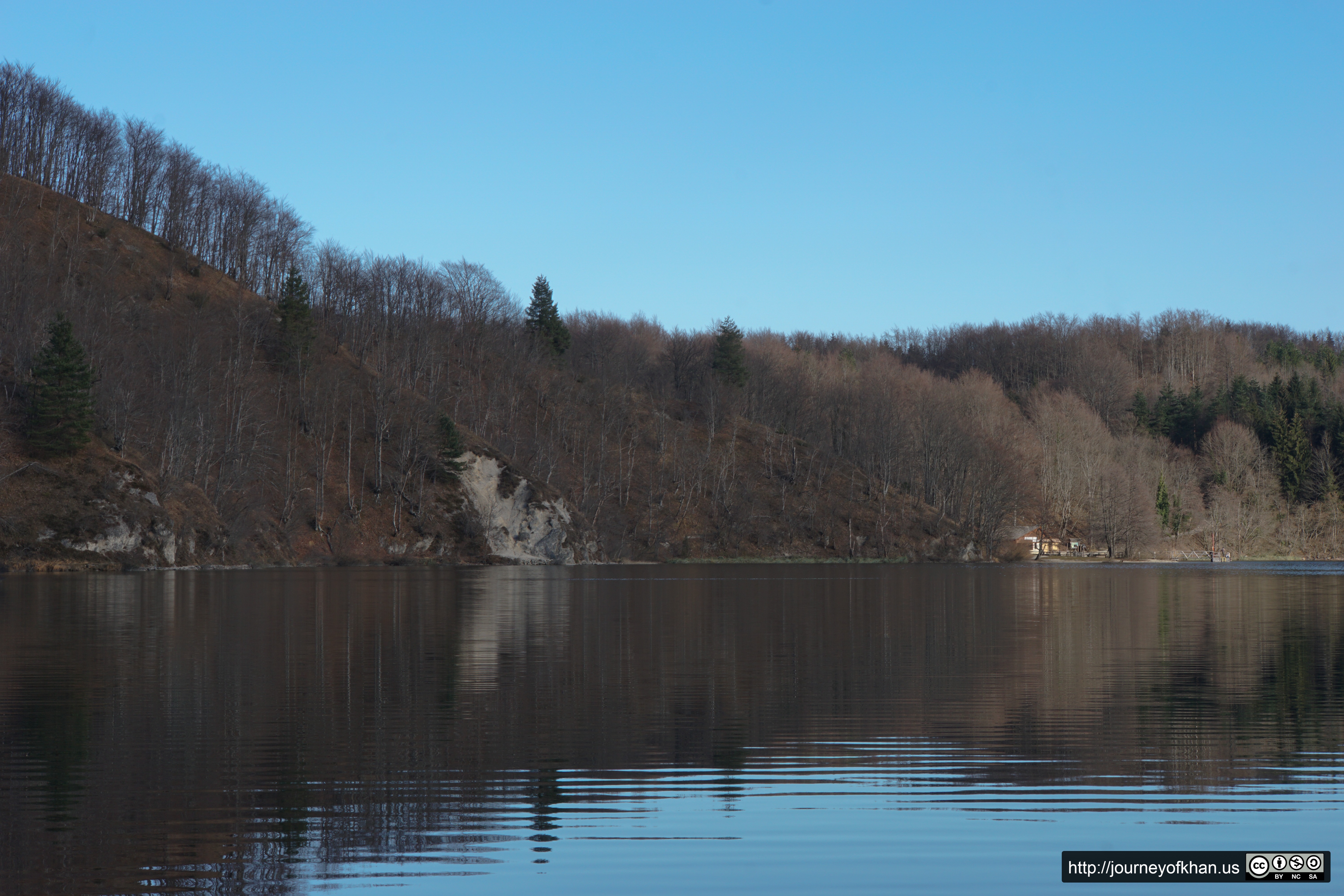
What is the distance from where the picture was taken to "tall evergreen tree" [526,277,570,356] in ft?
543

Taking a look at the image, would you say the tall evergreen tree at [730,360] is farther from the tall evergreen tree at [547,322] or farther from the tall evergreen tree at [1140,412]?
the tall evergreen tree at [1140,412]

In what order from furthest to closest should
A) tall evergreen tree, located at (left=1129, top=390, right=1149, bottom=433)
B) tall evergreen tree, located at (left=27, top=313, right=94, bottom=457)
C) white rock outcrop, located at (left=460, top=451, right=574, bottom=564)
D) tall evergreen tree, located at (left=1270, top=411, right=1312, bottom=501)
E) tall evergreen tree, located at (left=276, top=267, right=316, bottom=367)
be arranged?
tall evergreen tree, located at (left=1129, top=390, right=1149, bottom=433) < tall evergreen tree, located at (left=1270, top=411, right=1312, bottom=501) < tall evergreen tree, located at (left=276, top=267, right=316, bottom=367) < white rock outcrop, located at (left=460, top=451, right=574, bottom=564) < tall evergreen tree, located at (left=27, top=313, right=94, bottom=457)

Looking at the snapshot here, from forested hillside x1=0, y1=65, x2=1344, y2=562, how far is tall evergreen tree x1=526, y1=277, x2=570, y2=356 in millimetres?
425

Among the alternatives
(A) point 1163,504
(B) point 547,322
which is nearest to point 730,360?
(B) point 547,322

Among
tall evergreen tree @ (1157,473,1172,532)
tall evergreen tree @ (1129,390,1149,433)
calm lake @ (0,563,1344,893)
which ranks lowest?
calm lake @ (0,563,1344,893)

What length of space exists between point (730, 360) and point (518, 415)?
40.0m

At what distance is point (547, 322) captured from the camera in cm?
16862

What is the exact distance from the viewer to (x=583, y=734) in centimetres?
1669

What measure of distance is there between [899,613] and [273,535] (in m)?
69.5

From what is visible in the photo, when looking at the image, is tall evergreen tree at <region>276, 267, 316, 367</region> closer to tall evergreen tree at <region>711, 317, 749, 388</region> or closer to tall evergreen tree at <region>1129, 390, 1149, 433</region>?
tall evergreen tree at <region>711, 317, 749, 388</region>

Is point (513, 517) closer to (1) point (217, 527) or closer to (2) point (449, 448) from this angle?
(2) point (449, 448)

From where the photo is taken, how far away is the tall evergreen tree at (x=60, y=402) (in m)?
80.2

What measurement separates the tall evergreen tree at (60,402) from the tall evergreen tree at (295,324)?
37.6m

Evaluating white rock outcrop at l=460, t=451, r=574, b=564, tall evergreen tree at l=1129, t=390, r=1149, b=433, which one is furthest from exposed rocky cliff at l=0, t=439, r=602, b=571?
tall evergreen tree at l=1129, t=390, r=1149, b=433
